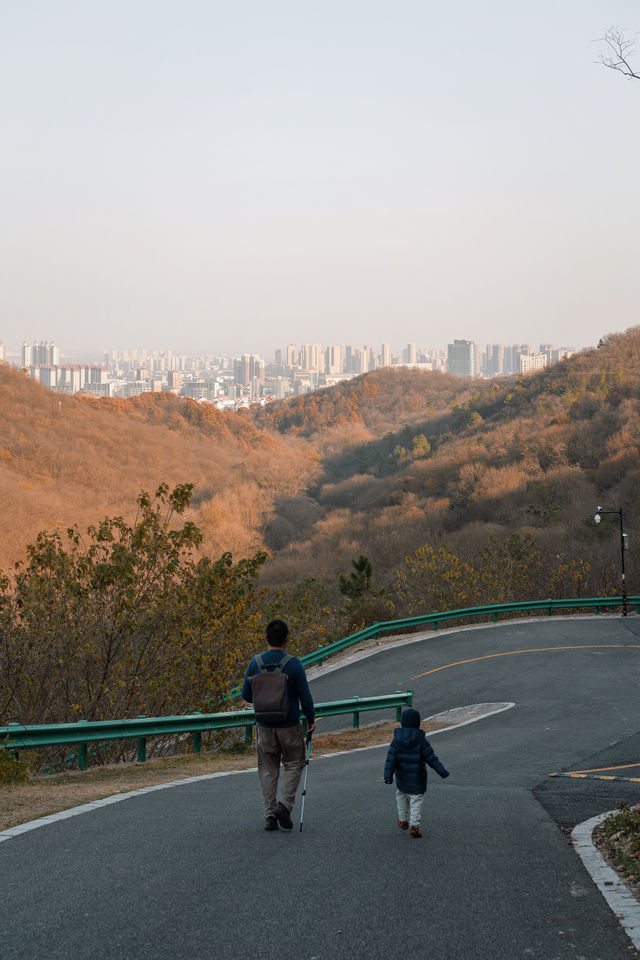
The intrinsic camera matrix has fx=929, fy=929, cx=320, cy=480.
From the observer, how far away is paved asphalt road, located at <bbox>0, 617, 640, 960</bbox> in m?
4.88

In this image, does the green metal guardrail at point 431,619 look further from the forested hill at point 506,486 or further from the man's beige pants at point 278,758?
the man's beige pants at point 278,758

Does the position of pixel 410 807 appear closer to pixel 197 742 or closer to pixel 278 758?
pixel 278 758

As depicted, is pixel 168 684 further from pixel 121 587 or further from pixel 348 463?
pixel 348 463

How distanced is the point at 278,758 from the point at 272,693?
23.7 inches

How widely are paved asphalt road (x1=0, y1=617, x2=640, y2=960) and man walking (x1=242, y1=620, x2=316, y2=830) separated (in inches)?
11.0

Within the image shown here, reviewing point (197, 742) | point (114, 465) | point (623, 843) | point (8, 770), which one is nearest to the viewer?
point (623, 843)

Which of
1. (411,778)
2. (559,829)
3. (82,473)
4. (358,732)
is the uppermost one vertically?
(82,473)

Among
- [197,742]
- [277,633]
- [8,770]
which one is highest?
[277,633]

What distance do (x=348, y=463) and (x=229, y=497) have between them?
179 feet

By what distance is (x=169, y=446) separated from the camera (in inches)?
6545

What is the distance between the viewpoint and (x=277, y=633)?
7.33 m

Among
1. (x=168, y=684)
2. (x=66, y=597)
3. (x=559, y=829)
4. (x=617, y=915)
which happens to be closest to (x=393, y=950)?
(x=617, y=915)

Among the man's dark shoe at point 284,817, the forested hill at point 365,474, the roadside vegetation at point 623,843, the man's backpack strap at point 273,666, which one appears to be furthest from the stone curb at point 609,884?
the forested hill at point 365,474

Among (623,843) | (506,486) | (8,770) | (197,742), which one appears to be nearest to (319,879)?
(623,843)
